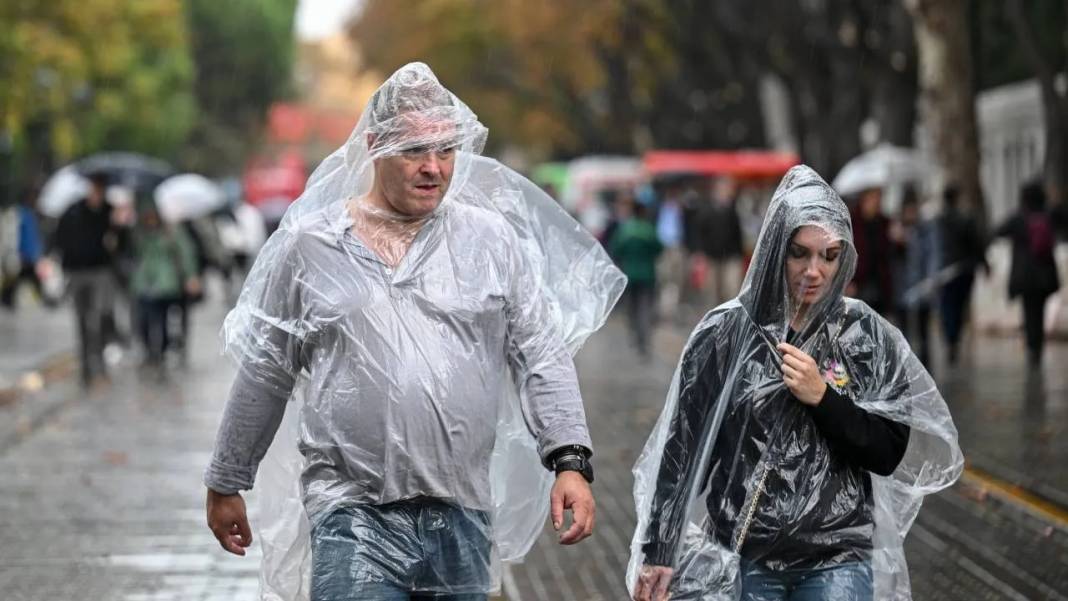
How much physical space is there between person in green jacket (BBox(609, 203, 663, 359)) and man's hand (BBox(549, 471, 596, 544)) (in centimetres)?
1523

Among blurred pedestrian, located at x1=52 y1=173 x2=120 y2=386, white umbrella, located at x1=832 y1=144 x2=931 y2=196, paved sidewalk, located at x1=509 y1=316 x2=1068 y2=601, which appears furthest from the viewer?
white umbrella, located at x1=832 y1=144 x2=931 y2=196

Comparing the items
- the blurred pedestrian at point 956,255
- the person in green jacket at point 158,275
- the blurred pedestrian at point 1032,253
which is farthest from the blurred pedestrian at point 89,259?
the blurred pedestrian at point 1032,253

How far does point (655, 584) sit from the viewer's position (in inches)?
181

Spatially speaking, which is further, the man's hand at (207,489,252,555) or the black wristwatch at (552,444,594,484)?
the man's hand at (207,489,252,555)

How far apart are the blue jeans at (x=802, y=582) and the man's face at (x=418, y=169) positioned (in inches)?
42.3

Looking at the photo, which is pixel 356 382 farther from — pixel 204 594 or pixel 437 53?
pixel 437 53

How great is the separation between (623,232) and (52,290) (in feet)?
45.6

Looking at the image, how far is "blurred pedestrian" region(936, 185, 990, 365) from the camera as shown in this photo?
1744 cm

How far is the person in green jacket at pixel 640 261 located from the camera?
1961 cm

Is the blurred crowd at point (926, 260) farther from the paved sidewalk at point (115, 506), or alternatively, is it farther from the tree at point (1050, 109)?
the paved sidewalk at point (115, 506)

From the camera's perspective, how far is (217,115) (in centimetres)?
8456

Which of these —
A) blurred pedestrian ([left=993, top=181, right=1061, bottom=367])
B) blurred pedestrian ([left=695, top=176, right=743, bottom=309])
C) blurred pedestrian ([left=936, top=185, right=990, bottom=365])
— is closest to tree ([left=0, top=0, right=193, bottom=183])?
blurred pedestrian ([left=695, top=176, right=743, bottom=309])

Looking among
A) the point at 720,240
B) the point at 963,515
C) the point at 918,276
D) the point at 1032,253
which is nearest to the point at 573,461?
A: the point at 963,515

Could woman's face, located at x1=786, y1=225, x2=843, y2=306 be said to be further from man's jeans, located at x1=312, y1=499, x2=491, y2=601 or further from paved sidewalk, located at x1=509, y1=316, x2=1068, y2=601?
paved sidewalk, located at x1=509, y1=316, x2=1068, y2=601
